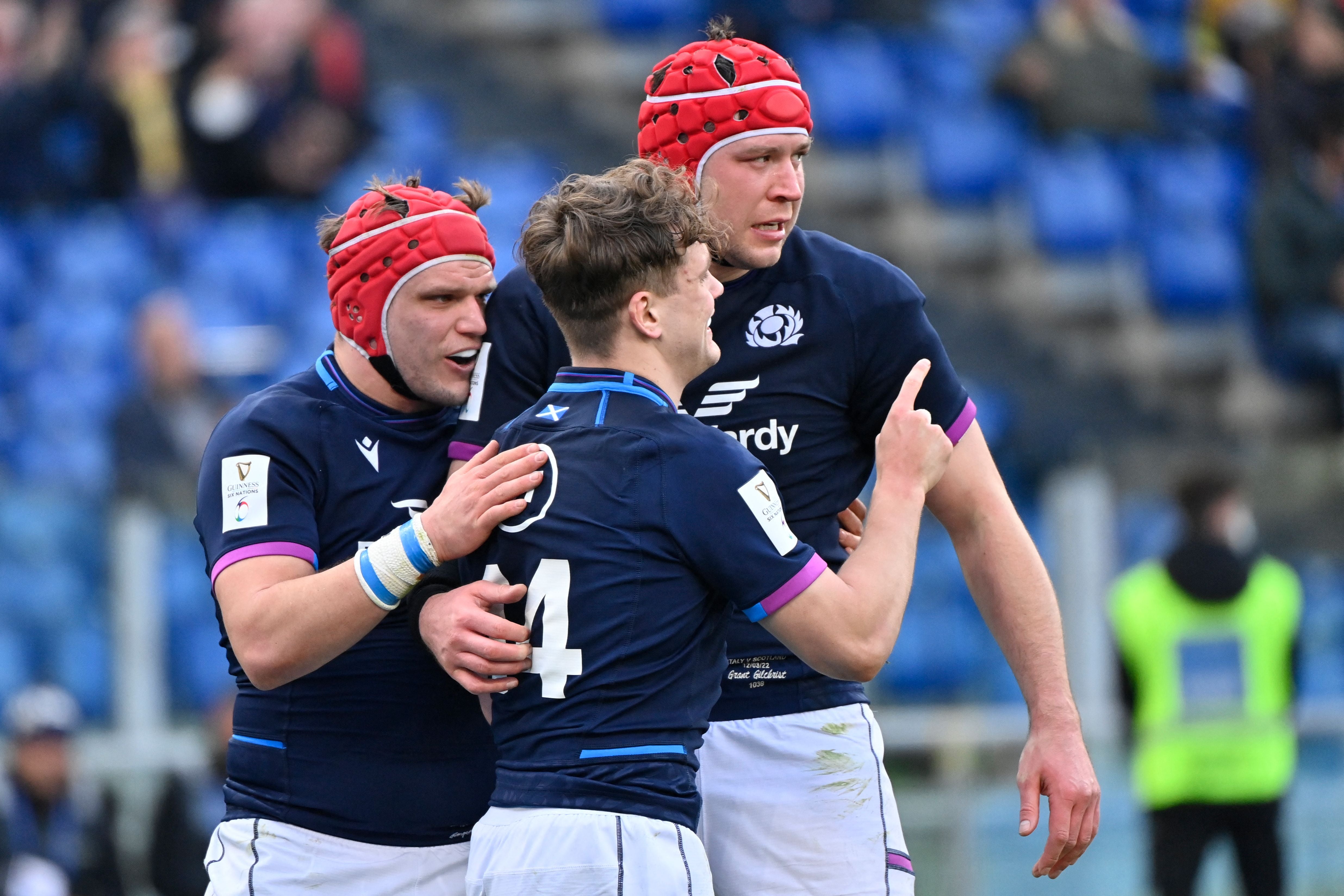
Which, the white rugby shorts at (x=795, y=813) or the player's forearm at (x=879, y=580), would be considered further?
the white rugby shorts at (x=795, y=813)

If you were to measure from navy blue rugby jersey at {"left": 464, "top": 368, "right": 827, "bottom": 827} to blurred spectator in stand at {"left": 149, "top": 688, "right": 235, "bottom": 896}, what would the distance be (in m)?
4.47

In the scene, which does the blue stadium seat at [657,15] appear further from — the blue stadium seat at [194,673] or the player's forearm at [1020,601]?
the player's forearm at [1020,601]

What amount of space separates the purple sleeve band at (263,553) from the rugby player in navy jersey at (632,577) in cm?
48

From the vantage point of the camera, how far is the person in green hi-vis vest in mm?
7539

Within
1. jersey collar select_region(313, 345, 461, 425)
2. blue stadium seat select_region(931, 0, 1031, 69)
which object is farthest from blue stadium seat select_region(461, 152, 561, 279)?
jersey collar select_region(313, 345, 461, 425)

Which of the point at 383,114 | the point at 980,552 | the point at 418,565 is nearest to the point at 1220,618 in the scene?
the point at 980,552

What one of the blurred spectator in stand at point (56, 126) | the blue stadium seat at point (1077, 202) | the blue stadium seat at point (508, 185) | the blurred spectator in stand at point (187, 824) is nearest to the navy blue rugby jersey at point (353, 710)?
the blurred spectator in stand at point (187, 824)

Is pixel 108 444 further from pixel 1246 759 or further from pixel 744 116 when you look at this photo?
pixel 744 116

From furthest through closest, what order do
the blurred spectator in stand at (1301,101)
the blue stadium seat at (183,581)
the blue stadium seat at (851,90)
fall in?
the blue stadium seat at (851,90)
the blurred spectator in stand at (1301,101)
the blue stadium seat at (183,581)

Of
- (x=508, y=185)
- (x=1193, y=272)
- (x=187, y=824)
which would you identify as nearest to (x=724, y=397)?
(x=187, y=824)

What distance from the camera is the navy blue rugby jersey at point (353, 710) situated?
12.5 ft

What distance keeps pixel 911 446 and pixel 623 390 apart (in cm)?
56

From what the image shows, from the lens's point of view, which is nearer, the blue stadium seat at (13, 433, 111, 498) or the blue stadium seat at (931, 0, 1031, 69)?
the blue stadium seat at (13, 433, 111, 498)

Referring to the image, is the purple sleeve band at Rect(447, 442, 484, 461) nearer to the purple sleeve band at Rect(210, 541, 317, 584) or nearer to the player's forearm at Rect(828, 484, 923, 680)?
the purple sleeve band at Rect(210, 541, 317, 584)
